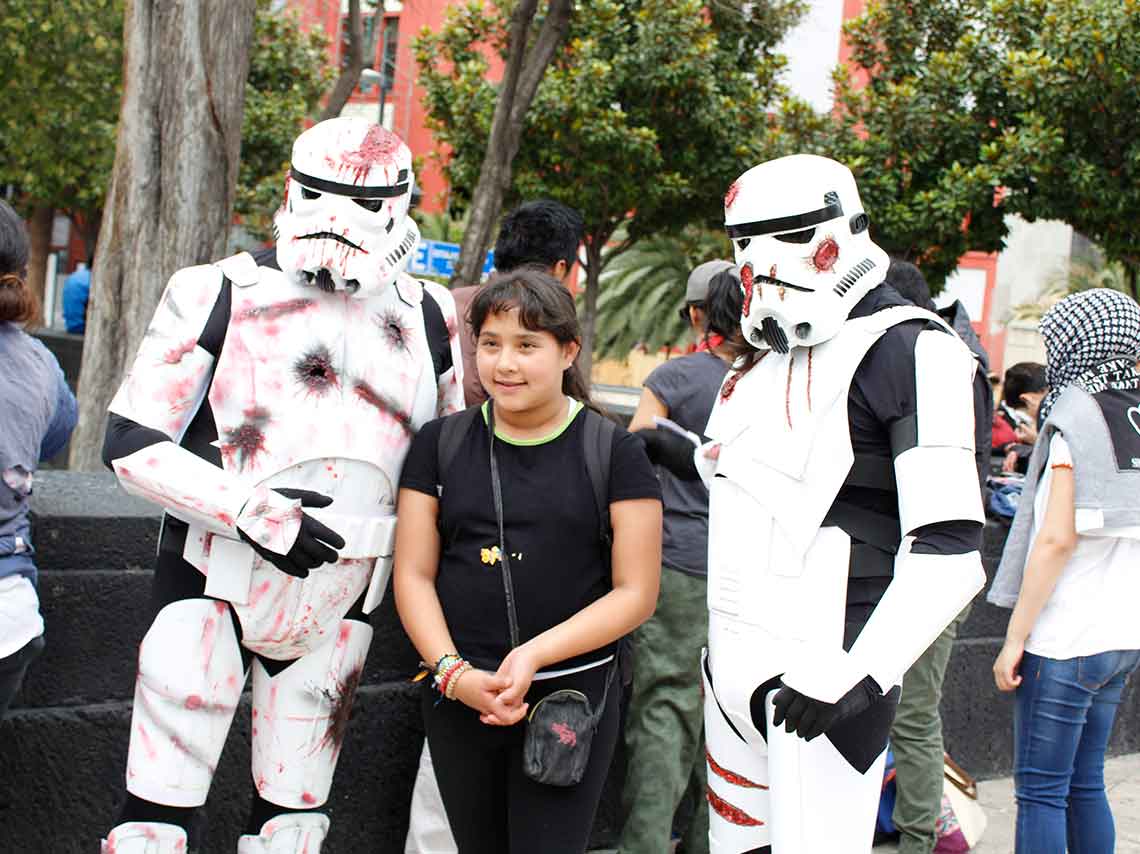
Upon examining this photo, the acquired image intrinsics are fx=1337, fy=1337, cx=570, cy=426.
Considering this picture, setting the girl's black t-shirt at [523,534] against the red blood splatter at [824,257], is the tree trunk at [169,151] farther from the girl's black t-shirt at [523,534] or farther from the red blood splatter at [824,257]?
the red blood splatter at [824,257]

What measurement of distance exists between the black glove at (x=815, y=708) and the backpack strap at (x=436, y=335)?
3.86ft

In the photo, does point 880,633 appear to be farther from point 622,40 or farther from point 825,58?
point 825,58

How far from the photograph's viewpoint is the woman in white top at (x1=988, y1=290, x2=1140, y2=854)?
355 cm

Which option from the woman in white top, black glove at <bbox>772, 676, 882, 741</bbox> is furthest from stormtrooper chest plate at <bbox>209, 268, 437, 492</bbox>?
the woman in white top

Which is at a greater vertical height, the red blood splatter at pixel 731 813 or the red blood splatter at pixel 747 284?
the red blood splatter at pixel 747 284

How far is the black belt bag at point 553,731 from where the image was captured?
2.71 metres

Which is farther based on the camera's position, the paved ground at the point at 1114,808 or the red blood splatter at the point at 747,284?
the paved ground at the point at 1114,808

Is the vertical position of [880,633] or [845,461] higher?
[845,461]

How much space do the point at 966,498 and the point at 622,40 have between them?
13238 millimetres

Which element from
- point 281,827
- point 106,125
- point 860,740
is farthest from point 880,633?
point 106,125

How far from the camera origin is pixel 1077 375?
12.1 ft

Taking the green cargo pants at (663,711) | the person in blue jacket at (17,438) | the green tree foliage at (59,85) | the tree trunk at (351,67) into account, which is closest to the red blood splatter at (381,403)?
the person in blue jacket at (17,438)

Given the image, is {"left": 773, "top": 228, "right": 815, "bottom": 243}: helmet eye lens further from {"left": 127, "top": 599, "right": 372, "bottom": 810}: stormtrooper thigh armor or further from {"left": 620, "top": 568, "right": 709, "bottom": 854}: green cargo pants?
{"left": 620, "top": 568, "right": 709, "bottom": 854}: green cargo pants

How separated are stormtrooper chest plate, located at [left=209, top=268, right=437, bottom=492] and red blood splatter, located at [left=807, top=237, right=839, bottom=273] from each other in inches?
37.2
